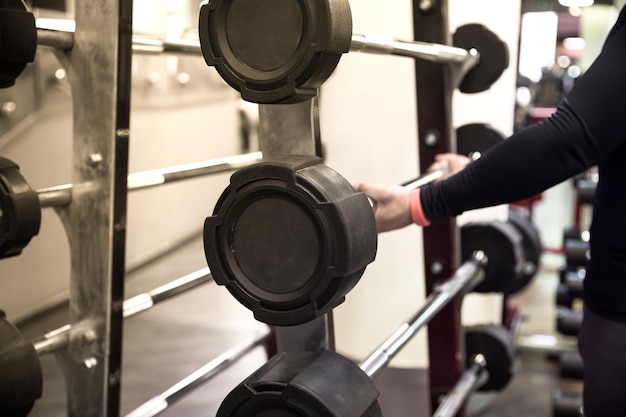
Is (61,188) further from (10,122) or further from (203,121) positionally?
(203,121)

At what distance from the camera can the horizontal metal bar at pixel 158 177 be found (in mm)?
1033

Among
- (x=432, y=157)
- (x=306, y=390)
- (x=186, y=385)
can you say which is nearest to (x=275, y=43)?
(x=306, y=390)

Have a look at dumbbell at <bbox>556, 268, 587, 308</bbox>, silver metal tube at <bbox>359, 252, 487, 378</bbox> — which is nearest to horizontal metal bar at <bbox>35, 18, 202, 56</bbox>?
silver metal tube at <bbox>359, 252, 487, 378</bbox>

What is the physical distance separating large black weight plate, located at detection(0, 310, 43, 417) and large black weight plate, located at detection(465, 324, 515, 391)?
1.42 metres

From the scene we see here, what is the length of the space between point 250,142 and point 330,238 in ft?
15.0

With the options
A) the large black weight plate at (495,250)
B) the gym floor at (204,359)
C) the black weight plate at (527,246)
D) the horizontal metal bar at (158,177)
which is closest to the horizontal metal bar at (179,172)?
the horizontal metal bar at (158,177)

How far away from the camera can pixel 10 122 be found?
3109mm

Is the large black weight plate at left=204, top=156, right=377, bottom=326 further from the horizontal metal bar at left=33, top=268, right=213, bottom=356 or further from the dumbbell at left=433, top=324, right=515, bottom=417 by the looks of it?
the dumbbell at left=433, top=324, right=515, bottom=417

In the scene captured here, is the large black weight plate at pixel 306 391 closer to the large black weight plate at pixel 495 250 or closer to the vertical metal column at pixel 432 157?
the vertical metal column at pixel 432 157

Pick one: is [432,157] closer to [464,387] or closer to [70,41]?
[464,387]

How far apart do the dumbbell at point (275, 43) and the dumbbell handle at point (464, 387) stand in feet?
3.64

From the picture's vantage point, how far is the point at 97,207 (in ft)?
3.40

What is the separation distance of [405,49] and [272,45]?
1.78ft

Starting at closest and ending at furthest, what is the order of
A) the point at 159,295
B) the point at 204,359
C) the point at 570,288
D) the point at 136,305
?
the point at 136,305 < the point at 159,295 < the point at 570,288 < the point at 204,359
